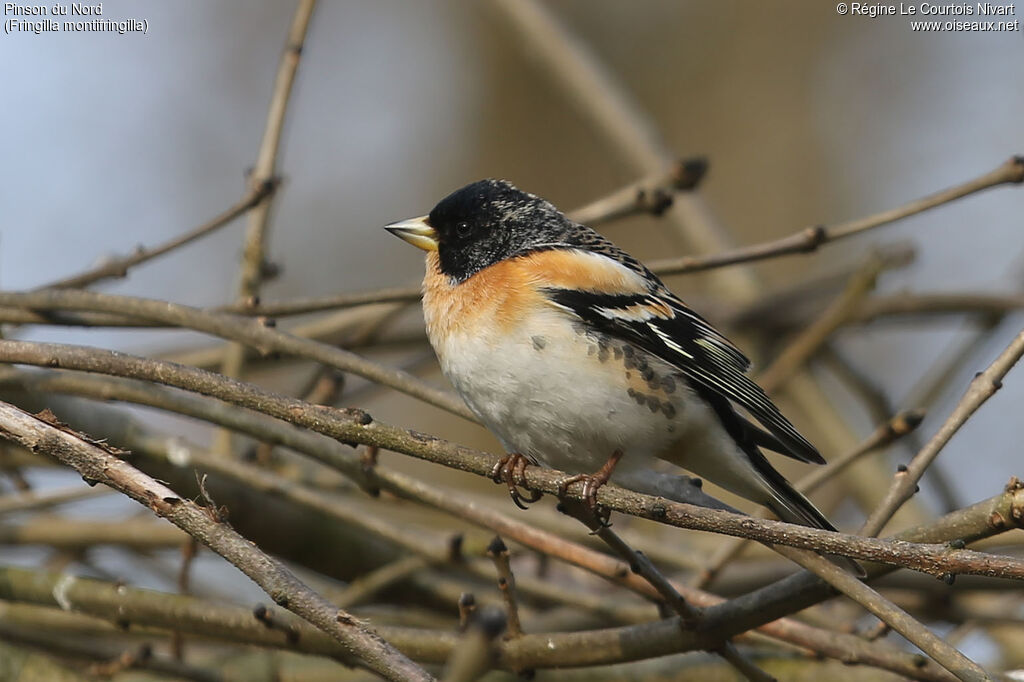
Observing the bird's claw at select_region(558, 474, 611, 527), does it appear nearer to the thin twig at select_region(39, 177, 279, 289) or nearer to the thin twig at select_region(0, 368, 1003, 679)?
the thin twig at select_region(0, 368, 1003, 679)

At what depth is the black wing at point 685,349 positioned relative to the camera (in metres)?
2.87

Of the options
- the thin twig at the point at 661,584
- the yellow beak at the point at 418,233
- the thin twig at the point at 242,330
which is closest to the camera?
the thin twig at the point at 661,584

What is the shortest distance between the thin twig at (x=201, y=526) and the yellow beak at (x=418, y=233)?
5.28ft

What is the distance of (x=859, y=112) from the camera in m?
9.05

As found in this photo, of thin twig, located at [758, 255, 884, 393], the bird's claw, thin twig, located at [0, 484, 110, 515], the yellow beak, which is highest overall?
the yellow beak

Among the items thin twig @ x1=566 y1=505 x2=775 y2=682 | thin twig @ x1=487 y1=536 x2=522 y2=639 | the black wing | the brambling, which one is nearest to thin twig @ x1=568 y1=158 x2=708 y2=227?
the brambling

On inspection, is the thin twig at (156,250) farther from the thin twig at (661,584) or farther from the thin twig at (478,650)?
the thin twig at (478,650)

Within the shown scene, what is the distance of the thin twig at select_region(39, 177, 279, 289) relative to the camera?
2873mm

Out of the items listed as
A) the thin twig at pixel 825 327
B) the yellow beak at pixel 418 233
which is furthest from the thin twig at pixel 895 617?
the thin twig at pixel 825 327

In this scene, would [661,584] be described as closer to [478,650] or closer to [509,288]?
[509,288]

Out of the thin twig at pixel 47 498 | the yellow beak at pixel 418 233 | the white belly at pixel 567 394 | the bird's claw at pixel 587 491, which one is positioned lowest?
the thin twig at pixel 47 498

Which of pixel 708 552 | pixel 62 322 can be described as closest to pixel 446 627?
pixel 708 552

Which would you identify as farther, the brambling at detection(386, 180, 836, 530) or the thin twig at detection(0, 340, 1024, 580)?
the brambling at detection(386, 180, 836, 530)

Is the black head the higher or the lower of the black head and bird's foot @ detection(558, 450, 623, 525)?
the higher
